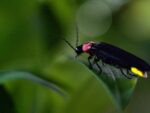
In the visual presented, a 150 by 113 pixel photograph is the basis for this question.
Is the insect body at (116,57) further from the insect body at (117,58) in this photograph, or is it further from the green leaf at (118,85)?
the green leaf at (118,85)

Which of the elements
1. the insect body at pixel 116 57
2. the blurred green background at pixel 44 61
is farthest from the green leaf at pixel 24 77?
the insect body at pixel 116 57

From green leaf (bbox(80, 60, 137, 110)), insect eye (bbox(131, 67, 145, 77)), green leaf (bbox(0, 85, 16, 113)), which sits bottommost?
green leaf (bbox(80, 60, 137, 110))

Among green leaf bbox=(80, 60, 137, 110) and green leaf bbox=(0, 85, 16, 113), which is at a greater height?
green leaf bbox=(0, 85, 16, 113)

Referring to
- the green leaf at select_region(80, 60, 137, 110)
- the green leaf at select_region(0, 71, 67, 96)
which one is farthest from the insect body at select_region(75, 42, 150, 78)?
the green leaf at select_region(0, 71, 67, 96)

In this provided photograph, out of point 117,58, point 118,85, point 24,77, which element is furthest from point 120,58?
point 24,77

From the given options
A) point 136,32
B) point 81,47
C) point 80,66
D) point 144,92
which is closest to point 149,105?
point 144,92

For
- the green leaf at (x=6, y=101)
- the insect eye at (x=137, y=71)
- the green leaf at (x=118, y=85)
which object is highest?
the green leaf at (x=6, y=101)

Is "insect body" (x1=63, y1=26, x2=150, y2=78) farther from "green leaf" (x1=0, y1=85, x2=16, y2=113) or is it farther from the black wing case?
"green leaf" (x1=0, y1=85, x2=16, y2=113)

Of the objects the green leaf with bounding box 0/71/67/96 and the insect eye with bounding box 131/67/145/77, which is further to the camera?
the insect eye with bounding box 131/67/145/77

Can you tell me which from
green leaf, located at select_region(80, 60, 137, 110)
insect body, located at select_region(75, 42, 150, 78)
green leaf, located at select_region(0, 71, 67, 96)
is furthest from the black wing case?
green leaf, located at select_region(0, 71, 67, 96)
